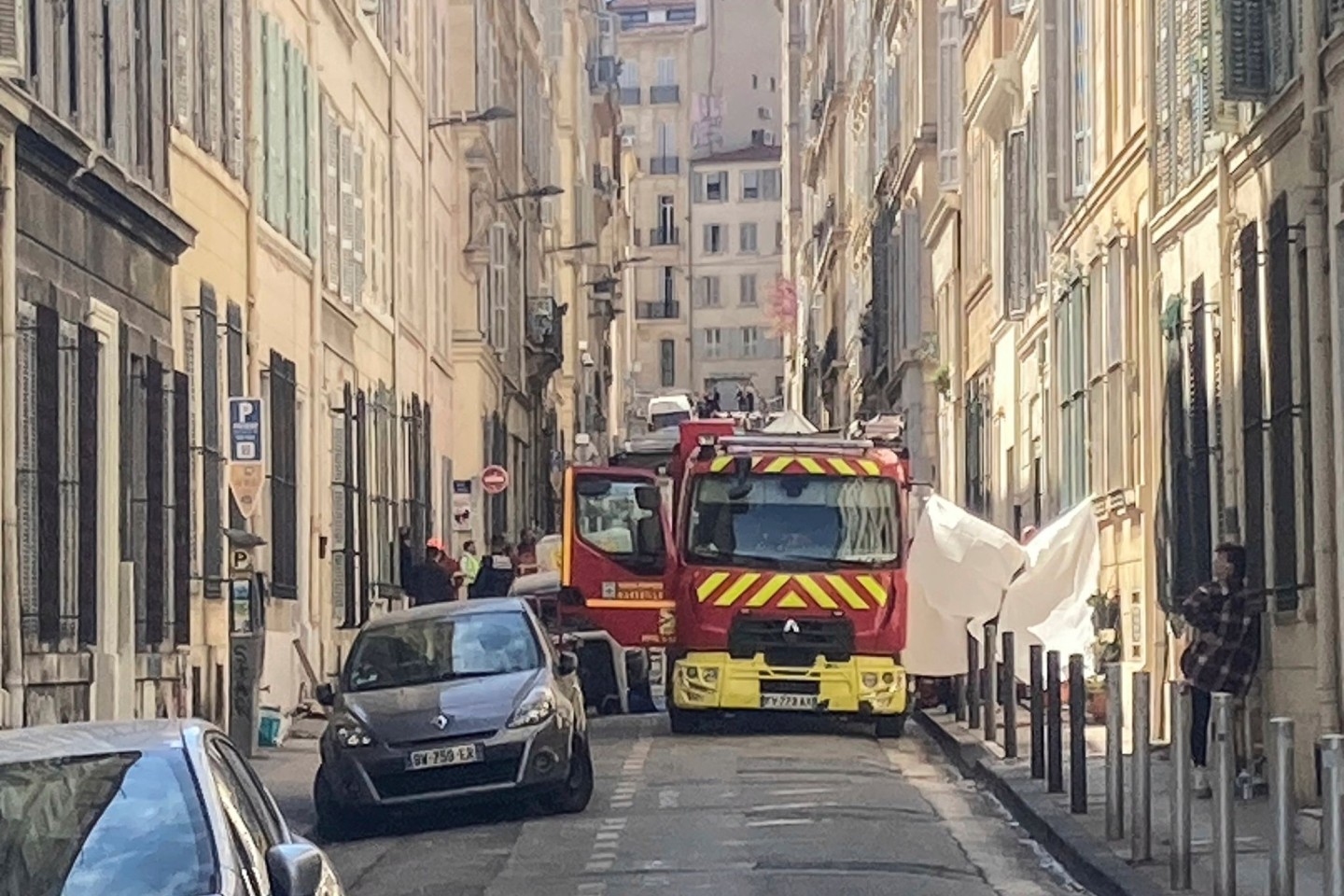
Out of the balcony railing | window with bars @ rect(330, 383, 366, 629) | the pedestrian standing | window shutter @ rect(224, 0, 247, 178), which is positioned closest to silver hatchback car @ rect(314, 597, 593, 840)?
window shutter @ rect(224, 0, 247, 178)

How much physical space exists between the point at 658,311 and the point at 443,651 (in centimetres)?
12025

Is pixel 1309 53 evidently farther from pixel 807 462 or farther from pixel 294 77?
pixel 294 77

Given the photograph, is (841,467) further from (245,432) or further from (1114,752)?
(1114,752)

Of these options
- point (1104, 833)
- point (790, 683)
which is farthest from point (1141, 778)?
point (790, 683)

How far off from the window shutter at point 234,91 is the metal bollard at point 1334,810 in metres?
19.4

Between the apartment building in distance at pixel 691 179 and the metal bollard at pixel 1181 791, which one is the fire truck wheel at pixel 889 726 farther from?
the apartment building in distance at pixel 691 179

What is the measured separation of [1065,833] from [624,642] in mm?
15146

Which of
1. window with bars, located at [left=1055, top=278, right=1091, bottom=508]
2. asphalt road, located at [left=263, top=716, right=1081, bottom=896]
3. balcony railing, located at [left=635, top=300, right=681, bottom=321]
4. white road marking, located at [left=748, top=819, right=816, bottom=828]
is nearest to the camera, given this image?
asphalt road, located at [left=263, top=716, right=1081, bottom=896]

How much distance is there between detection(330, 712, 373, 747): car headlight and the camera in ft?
63.3

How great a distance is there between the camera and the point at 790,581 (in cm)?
2745

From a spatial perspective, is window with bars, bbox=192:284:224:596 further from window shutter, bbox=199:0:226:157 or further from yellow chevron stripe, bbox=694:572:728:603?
yellow chevron stripe, bbox=694:572:728:603

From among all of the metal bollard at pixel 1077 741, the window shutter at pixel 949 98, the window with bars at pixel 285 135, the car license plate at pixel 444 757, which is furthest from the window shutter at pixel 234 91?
the window shutter at pixel 949 98

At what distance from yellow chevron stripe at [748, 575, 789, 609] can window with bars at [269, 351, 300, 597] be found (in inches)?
213

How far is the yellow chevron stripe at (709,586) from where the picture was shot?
27.5m
